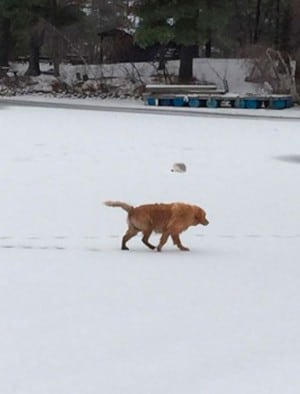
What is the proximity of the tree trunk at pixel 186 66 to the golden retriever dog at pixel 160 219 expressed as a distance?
98.9 ft

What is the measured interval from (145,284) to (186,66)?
32.2m

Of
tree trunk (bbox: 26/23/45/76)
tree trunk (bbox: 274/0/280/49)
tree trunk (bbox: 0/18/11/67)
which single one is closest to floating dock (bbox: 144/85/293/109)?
tree trunk (bbox: 274/0/280/49)

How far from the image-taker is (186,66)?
3816 centimetres

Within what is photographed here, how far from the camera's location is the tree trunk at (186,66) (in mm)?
37781

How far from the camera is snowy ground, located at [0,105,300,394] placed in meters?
4.77

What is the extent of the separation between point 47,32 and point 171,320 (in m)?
36.6

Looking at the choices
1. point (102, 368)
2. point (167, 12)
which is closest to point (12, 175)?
point (102, 368)

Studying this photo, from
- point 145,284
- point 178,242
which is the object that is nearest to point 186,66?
point 178,242

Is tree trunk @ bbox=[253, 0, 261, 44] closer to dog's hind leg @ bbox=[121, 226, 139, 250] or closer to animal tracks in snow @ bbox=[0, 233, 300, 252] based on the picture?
animal tracks in snow @ bbox=[0, 233, 300, 252]

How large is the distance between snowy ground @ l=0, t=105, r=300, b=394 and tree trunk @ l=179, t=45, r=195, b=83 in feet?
74.9

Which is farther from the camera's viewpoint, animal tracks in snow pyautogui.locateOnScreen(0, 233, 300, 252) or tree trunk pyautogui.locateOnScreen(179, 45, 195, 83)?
tree trunk pyautogui.locateOnScreen(179, 45, 195, 83)

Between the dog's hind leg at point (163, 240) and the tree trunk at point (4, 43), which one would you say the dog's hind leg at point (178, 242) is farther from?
the tree trunk at point (4, 43)

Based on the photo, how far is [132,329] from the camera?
552 cm

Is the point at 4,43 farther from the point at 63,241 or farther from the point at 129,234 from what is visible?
the point at 129,234
